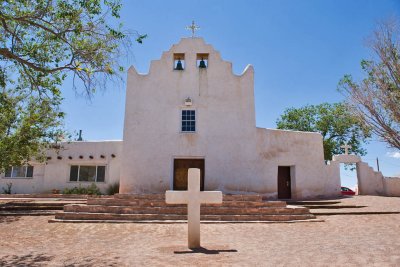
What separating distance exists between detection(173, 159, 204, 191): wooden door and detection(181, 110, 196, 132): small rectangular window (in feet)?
5.37

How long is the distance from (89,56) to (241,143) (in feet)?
33.0

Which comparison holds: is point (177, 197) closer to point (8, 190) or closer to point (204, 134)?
point (204, 134)

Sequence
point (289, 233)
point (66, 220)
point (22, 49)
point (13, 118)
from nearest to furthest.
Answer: point (22, 49) < point (289, 233) < point (66, 220) < point (13, 118)

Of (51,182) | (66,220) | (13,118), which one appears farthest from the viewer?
(51,182)

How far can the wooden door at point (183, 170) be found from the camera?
53.6 feet

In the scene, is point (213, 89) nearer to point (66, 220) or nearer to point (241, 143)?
point (241, 143)

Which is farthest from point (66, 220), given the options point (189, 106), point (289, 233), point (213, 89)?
point (213, 89)

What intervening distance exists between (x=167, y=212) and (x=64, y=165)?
1281cm

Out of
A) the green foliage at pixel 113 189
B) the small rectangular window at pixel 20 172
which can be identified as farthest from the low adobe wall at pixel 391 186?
the small rectangular window at pixel 20 172

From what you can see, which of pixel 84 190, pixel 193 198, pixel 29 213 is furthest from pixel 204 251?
pixel 84 190

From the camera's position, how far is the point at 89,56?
27.1 feet

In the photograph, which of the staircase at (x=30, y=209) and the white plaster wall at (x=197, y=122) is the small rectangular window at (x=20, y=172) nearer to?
the staircase at (x=30, y=209)

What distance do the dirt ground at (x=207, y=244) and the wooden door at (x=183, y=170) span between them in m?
6.24

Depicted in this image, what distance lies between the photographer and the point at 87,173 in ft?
69.6
